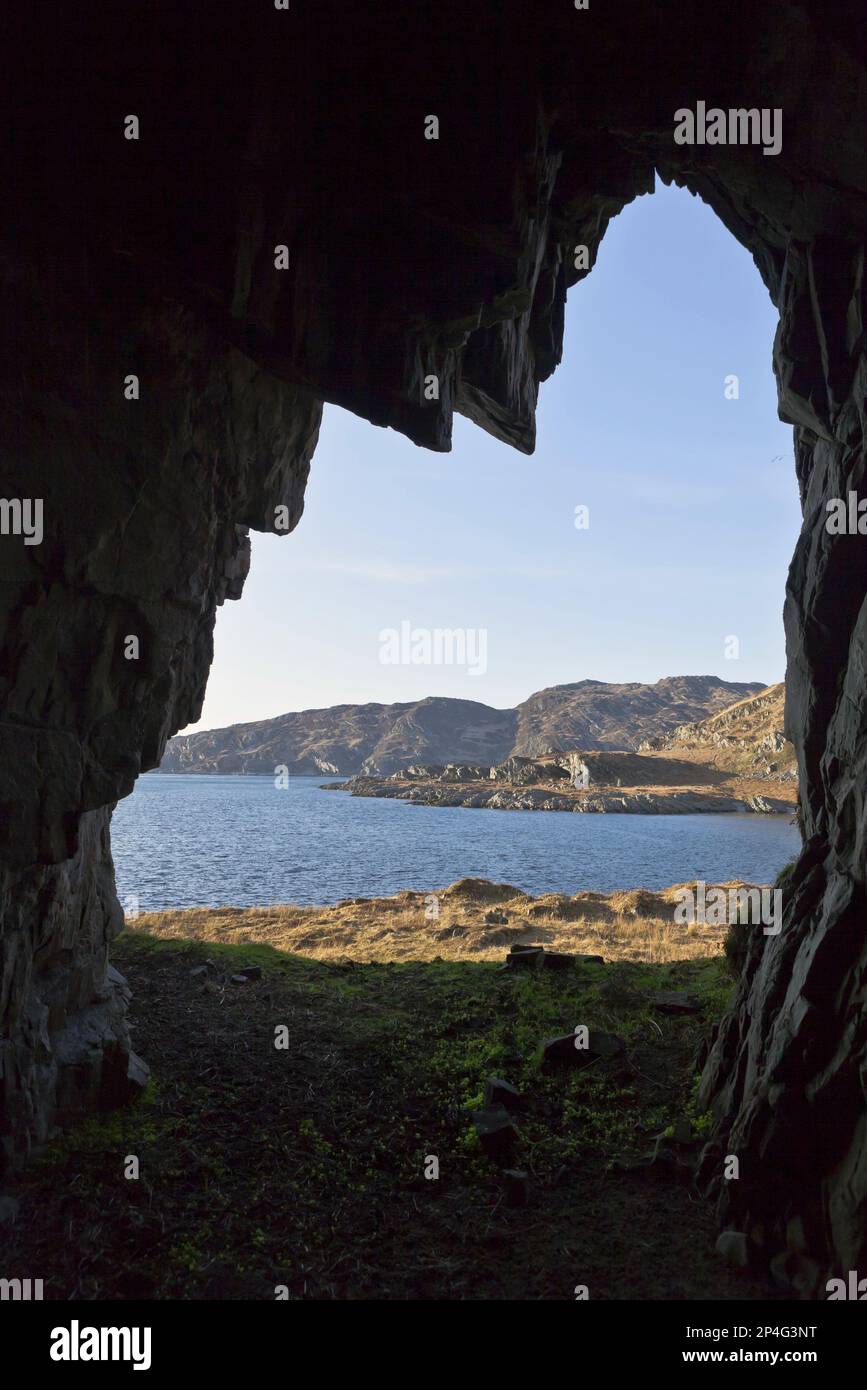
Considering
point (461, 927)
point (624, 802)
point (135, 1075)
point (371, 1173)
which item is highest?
point (135, 1075)

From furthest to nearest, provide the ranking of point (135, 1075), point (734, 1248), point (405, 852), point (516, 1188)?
point (405, 852) → point (135, 1075) → point (516, 1188) → point (734, 1248)

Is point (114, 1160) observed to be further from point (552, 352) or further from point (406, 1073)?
point (552, 352)

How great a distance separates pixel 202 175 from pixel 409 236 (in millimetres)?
3114

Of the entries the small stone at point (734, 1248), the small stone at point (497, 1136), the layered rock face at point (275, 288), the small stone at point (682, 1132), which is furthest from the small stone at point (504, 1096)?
the small stone at point (734, 1248)

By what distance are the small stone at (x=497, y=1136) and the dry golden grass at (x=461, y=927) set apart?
12762mm

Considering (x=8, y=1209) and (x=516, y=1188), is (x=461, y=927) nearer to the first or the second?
(x=516, y=1188)

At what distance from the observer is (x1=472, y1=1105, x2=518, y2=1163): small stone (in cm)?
1061

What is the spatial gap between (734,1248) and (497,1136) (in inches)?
137

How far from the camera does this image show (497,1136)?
10711 mm

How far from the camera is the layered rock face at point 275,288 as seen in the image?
998cm

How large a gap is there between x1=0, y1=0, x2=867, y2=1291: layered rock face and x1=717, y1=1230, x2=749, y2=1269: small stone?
375mm

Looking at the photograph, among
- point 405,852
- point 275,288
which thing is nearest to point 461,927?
point 275,288

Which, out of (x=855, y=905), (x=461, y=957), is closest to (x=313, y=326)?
(x=855, y=905)

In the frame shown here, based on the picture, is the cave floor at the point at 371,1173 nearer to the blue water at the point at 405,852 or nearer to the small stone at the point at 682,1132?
the small stone at the point at 682,1132
